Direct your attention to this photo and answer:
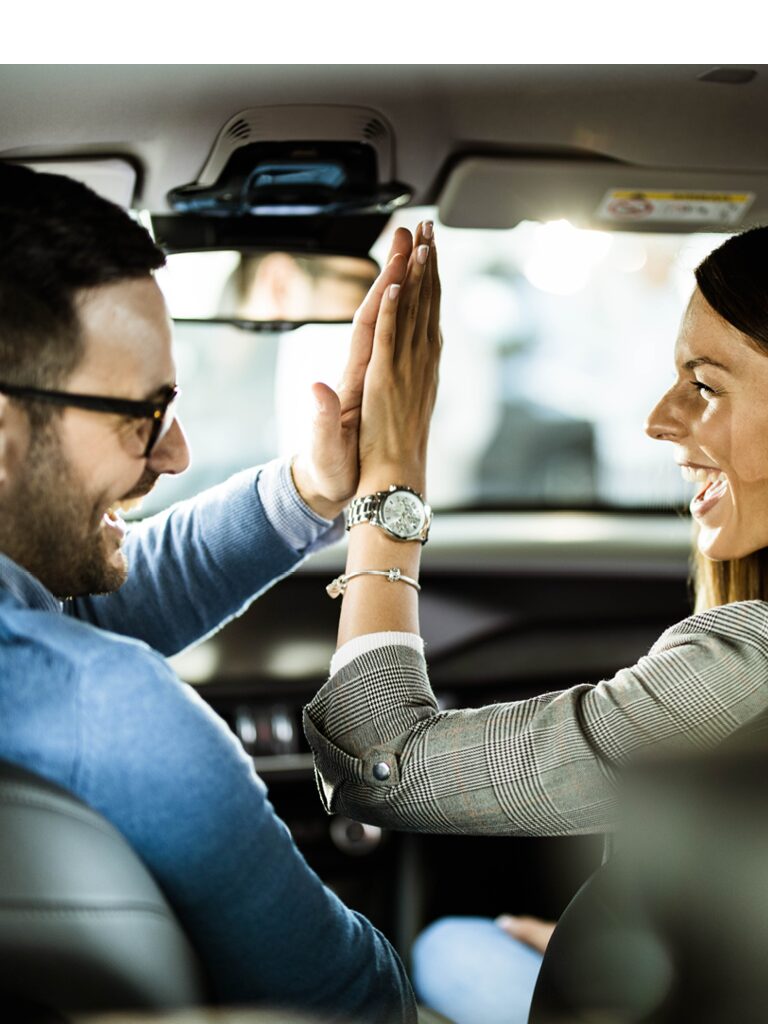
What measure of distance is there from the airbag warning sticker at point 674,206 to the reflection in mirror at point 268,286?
0.33 meters

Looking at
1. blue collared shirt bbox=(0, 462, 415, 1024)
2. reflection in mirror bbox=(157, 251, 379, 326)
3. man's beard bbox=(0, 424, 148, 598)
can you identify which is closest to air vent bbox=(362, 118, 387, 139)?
reflection in mirror bbox=(157, 251, 379, 326)

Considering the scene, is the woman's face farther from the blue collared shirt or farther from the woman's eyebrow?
the blue collared shirt

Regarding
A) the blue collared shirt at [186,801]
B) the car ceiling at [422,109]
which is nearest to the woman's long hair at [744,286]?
the car ceiling at [422,109]

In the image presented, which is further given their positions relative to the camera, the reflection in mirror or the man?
the reflection in mirror

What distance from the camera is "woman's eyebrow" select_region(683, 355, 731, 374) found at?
137 cm

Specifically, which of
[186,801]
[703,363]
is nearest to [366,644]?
[186,801]

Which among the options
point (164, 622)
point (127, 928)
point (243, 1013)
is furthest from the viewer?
point (164, 622)

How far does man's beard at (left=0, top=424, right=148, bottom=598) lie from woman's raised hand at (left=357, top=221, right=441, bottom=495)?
33 cm

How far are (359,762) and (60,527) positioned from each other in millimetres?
380

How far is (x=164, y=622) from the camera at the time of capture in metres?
1.55

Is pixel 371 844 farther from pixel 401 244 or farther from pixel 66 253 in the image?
pixel 66 253

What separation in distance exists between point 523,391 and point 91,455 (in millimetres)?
2293

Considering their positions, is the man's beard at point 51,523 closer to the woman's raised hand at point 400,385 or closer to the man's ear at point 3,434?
the man's ear at point 3,434
